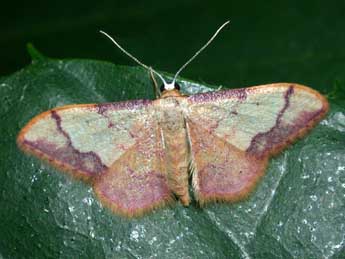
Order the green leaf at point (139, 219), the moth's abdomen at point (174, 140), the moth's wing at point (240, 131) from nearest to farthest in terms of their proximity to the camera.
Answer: the green leaf at point (139, 219), the moth's wing at point (240, 131), the moth's abdomen at point (174, 140)

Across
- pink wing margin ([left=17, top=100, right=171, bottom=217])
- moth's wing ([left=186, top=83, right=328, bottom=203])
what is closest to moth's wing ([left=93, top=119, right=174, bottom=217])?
pink wing margin ([left=17, top=100, right=171, bottom=217])

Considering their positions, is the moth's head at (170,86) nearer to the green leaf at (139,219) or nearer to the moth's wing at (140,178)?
the green leaf at (139,219)

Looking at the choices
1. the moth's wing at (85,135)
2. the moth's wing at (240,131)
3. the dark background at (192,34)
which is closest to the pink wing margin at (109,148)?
the moth's wing at (85,135)

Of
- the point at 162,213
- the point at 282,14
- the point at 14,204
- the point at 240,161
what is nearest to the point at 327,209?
the point at 240,161

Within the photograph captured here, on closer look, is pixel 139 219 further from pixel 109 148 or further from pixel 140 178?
pixel 109 148

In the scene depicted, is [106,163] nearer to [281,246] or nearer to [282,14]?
[281,246]

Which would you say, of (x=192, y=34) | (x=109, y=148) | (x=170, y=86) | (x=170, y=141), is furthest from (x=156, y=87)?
(x=192, y=34)
